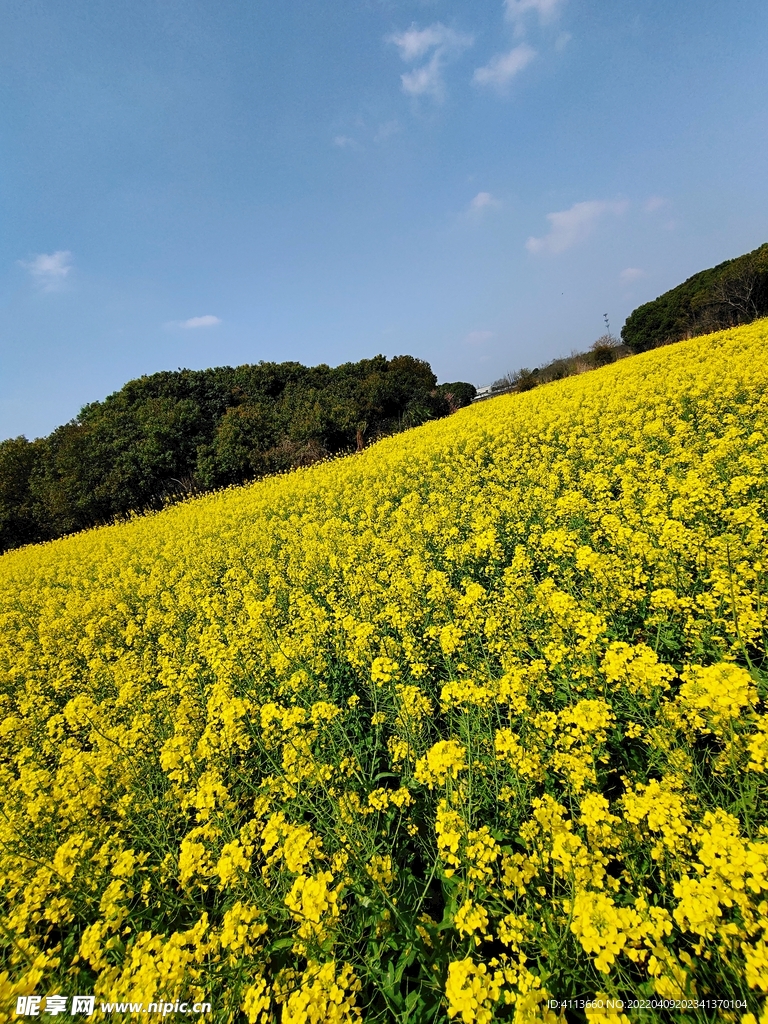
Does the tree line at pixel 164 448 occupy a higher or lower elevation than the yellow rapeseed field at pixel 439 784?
higher

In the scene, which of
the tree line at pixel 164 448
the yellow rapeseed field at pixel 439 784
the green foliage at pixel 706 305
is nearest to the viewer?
the yellow rapeseed field at pixel 439 784

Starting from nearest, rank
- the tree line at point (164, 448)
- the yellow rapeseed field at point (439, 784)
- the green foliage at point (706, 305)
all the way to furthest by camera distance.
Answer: the yellow rapeseed field at point (439, 784)
the tree line at point (164, 448)
the green foliage at point (706, 305)

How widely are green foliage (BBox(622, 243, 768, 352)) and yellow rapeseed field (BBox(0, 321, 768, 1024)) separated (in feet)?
89.2

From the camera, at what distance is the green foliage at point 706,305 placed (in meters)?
25.2

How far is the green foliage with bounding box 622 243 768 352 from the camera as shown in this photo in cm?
2519

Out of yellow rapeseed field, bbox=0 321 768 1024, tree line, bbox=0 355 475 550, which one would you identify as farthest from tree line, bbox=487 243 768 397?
yellow rapeseed field, bbox=0 321 768 1024

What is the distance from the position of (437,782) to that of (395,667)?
0.80m

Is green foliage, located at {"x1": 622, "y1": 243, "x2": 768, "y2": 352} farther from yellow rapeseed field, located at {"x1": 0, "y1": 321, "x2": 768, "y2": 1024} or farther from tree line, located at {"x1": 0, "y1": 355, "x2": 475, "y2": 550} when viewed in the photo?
yellow rapeseed field, located at {"x1": 0, "y1": 321, "x2": 768, "y2": 1024}

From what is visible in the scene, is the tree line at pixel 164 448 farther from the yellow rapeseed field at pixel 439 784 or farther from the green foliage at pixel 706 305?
the yellow rapeseed field at pixel 439 784

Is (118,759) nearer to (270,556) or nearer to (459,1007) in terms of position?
(459,1007)

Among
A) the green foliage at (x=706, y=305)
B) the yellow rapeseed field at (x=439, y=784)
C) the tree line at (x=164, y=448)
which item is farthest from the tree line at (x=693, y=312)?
the yellow rapeseed field at (x=439, y=784)

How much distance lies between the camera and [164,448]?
24625 mm

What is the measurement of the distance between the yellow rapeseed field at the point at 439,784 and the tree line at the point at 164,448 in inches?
730

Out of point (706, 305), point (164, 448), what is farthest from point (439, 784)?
point (706, 305)
